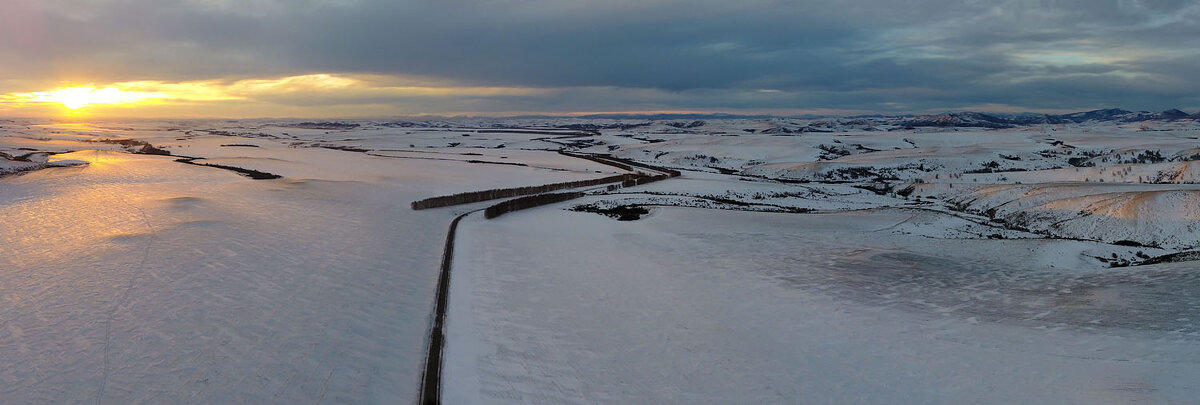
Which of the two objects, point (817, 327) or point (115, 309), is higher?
point (115, 309)

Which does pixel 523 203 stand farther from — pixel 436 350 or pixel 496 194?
pixel 436 350

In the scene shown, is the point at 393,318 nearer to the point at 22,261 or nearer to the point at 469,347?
the point at 469,347

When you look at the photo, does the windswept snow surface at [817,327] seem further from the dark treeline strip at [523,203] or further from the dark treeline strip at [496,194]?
the dark treeline strip at [496,194]

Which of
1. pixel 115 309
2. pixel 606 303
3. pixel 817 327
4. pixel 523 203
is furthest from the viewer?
pixel 523 203

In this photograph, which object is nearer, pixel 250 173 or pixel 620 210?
pixel 620 210

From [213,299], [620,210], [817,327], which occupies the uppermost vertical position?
[213,299]

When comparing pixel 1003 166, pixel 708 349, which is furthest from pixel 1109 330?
pixel 1003 166

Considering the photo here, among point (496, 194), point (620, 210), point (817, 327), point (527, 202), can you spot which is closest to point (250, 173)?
point (496, 194)
